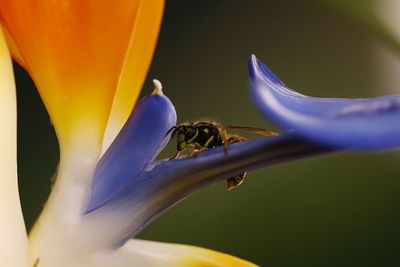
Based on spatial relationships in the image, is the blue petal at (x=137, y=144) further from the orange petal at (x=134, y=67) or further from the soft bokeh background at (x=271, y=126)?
the soft bokeh background at (x=271, y=126)

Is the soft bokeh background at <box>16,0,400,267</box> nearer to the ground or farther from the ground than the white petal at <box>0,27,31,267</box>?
farther from the ground

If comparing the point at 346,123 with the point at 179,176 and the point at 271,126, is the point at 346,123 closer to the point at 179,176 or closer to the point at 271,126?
the point at 179,176

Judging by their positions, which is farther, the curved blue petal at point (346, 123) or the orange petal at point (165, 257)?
the orange petal at point (165, 257)

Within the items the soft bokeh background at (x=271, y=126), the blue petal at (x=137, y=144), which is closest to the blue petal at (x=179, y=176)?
the blue petal at (x=137, y=144)

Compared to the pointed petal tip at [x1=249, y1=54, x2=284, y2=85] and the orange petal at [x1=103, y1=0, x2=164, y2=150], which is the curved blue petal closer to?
the pointed petal tip at [x1=249, y1=54, x2=284, y2=85]

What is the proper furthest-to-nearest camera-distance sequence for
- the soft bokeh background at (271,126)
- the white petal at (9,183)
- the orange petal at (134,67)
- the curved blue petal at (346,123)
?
the soft bokeh background at (271,126)
the orange petal at (134,67)
the white petal at (9,183)
the curved blue petal at (346,123)

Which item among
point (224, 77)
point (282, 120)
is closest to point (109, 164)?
point (282, 120)

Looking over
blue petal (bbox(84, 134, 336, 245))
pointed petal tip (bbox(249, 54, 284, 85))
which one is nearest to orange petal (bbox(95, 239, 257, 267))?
blue petal (bbox(84, 134, 336, 245))
